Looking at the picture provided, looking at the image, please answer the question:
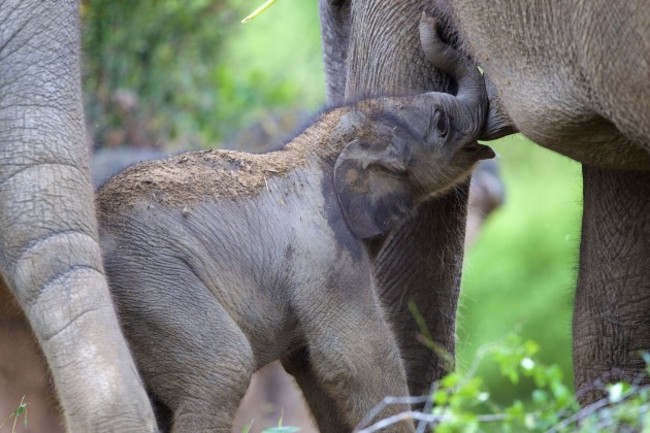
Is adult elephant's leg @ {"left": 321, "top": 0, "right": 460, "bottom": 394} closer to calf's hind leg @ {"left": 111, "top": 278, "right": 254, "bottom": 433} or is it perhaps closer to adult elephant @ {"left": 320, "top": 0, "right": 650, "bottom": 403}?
adult elephant @ {"left": 320, "top": 0, "right": 650, "bottom": 403}

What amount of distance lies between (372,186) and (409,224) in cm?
34

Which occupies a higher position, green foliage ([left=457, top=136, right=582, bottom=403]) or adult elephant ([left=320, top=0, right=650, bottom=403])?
adult elephant ([left=320, top=0, right=650, bottom=403])

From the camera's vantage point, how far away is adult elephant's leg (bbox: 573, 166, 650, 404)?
401 cm

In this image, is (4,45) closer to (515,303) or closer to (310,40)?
(515,303)

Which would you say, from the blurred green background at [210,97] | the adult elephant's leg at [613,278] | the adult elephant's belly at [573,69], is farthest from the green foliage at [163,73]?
the adult elephant's belly at [573,69]

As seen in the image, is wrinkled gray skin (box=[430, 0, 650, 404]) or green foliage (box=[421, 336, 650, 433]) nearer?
green foliage (box=[421, 336, 650, 433])

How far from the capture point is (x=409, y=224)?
171 inches

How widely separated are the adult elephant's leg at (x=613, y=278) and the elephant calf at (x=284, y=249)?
0.35 meters

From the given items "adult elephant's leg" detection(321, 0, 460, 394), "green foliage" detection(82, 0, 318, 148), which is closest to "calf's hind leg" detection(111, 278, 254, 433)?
"adult elephant's leg" detection(321, 0, 460, 394)

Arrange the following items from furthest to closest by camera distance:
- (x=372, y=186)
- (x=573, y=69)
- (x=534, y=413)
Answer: (x=372, y=186)
(x=573, y=69)
(x=534, y=413)

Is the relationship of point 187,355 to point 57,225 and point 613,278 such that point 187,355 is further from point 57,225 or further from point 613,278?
point 613,278

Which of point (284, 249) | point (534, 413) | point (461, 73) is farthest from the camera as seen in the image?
point (461, 73)

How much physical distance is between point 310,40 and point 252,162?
11200 mm

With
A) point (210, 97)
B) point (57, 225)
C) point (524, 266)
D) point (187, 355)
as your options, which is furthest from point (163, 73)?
point (524, 266)
